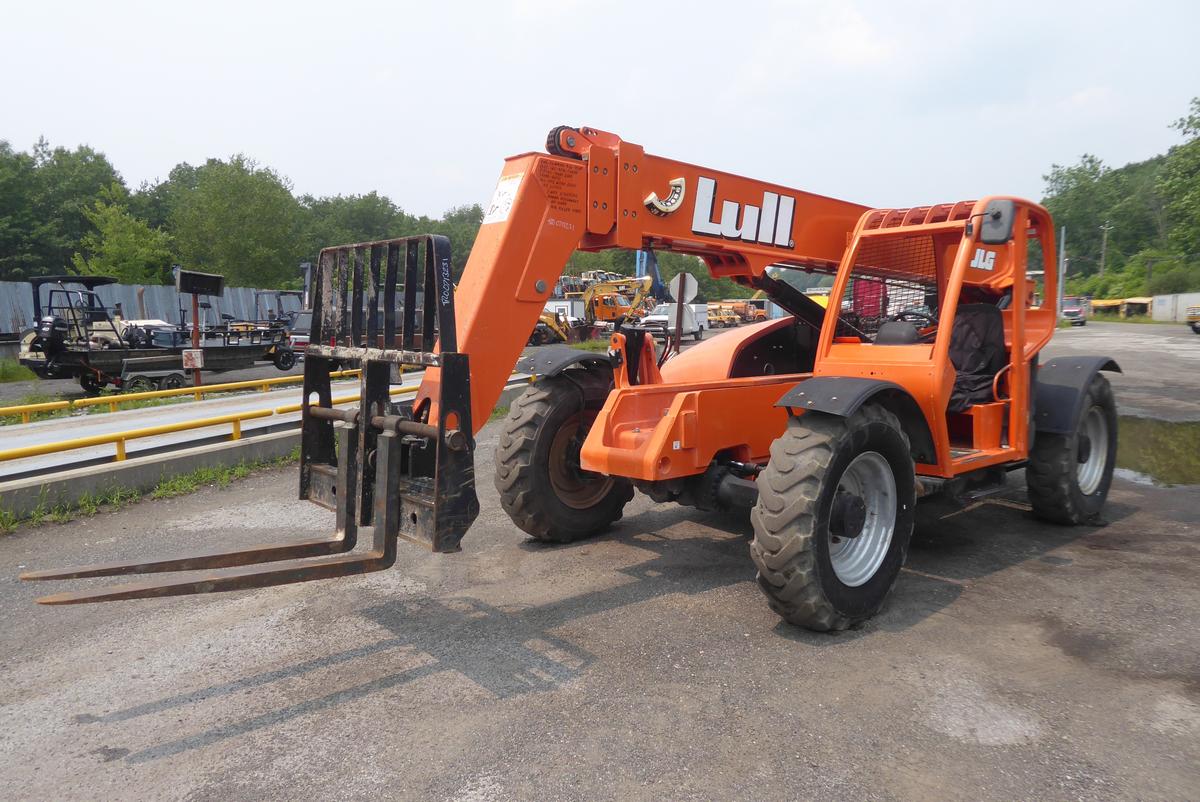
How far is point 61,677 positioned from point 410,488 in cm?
198

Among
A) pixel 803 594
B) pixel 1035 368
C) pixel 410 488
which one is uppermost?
pixel 1035 368

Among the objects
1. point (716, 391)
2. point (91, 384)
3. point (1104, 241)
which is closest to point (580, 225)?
point (716, 391)

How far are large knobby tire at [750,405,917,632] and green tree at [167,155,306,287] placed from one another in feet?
151

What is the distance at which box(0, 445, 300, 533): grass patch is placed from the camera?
22.4 feet

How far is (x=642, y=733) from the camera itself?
338 centimetres

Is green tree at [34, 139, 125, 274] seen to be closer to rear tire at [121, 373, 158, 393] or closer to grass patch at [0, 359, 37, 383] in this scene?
grass patch at [0, 359, 37, 383]

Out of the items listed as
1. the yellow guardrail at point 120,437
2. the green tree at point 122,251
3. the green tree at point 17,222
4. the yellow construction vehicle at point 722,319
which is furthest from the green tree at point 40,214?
the yellow guardrail at point 120,437

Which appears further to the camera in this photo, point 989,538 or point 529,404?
point 989,538

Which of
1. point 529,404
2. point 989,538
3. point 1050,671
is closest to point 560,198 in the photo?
point 529,404

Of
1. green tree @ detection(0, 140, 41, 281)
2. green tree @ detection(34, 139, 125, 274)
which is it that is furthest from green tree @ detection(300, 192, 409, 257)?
green tree @ detection(0, 140, 41, 281)

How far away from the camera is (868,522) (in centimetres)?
487

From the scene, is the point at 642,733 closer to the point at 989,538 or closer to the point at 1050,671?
the point at 1050,671

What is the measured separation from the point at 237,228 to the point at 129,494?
137ft

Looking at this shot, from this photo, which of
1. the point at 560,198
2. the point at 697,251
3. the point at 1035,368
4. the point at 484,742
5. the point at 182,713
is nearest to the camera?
the point at 484,742
